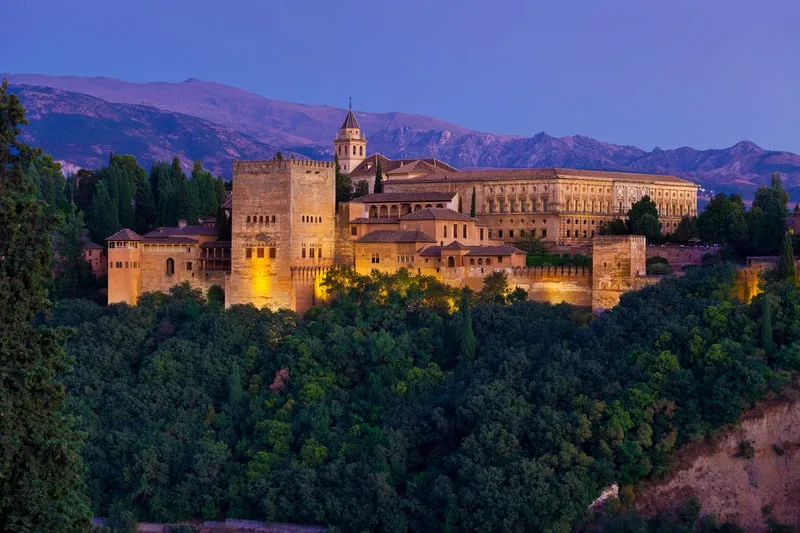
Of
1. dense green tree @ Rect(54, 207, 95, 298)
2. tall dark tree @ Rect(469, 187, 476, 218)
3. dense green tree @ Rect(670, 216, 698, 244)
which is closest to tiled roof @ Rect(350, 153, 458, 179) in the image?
tall dark tree @ Rect(469, 187, 476, 218)

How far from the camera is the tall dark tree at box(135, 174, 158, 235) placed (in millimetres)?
47375

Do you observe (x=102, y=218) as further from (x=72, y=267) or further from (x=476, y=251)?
(x=476, y=251)

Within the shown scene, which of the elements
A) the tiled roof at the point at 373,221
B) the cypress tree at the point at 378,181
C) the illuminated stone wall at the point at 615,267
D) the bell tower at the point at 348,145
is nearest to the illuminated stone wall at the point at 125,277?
the tiled roof at the point at 373,221

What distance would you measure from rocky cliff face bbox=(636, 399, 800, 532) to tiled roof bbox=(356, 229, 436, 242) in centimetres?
1190

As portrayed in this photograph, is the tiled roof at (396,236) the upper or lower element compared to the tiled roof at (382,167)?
lower

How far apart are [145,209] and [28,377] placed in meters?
35.6

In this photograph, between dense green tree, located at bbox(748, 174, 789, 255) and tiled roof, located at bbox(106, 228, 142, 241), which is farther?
tiled roof, located at bbox(106, 228, 142, 241)

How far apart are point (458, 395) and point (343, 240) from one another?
8.90 meters

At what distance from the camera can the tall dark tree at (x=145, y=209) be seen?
47375 mm

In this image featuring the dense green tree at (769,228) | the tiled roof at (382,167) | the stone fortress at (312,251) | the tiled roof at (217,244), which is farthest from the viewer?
the tiled roof at (382,167)

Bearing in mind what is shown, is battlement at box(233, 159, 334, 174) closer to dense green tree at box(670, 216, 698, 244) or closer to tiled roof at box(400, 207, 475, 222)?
tiled roof at box(400, 207, 475, 222)

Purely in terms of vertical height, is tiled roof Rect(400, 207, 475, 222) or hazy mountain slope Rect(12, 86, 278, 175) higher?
hazy mountain slope Rect(12, 86, 278, 175)

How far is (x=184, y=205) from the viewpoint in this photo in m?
45.3

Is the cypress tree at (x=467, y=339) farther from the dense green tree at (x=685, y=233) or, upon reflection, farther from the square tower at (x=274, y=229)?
the dense green tree at (x=685, y=233)
